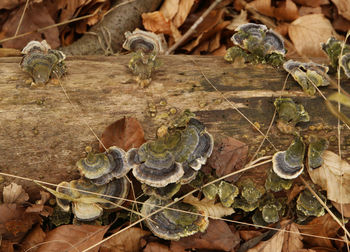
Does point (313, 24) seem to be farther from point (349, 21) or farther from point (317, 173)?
point (317, 173)

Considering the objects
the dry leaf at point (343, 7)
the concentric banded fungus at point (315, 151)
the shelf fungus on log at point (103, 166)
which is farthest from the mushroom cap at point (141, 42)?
the dry leaf at point (343, 7)

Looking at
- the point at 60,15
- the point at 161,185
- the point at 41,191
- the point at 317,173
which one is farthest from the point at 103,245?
the point at 60,15

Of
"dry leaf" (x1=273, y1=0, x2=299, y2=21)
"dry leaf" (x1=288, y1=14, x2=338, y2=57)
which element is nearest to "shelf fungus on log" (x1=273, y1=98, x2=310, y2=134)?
"dry leaf" (x1=288, y1=14, x2=338, y2=57)

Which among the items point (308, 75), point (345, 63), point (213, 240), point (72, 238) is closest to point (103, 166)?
point (72, 238)

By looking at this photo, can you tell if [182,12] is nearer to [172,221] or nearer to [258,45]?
[258,45]

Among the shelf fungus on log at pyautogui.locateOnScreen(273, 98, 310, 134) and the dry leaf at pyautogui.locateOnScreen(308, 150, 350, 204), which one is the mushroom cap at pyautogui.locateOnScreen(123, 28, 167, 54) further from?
the dry leaf at pyautogui.locateOnScreen(308, 150, 350, 204)

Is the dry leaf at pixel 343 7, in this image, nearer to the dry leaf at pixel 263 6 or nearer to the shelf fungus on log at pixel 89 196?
the dry leaf at pixel 263 6
